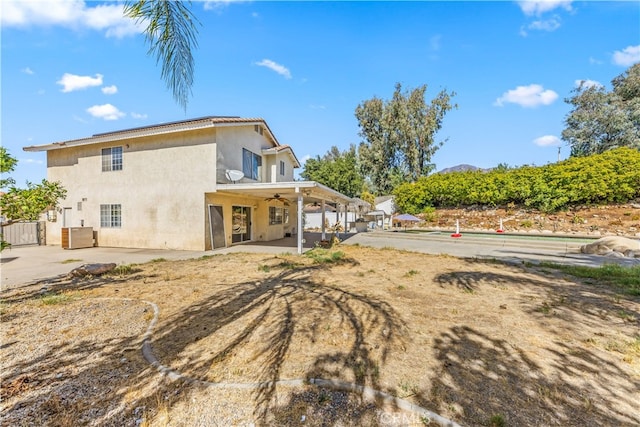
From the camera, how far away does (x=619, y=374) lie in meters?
2.87

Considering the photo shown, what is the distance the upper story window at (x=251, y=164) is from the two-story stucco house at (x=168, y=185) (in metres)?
0.06

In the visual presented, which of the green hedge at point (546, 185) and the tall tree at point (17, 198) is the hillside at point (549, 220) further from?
the tall tree at point (17, 198)

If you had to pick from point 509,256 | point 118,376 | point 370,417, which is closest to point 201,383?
point 118,376

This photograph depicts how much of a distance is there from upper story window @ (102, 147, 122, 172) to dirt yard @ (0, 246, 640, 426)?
9607 mm

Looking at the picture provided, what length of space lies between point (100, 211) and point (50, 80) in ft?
30.9

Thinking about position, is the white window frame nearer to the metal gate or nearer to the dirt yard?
the dirt yard

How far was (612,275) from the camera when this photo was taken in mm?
7281

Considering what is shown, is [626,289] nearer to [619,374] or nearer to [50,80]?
[619,374]

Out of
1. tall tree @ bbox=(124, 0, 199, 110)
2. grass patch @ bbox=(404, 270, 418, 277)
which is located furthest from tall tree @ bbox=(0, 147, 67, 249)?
grass patch @ bbox=(404, 270, 418, 277)

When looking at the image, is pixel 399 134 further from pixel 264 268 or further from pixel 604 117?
pixel 264 268

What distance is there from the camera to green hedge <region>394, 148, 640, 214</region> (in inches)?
776

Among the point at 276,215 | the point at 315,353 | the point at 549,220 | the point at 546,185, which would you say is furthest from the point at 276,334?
the point at 546,185

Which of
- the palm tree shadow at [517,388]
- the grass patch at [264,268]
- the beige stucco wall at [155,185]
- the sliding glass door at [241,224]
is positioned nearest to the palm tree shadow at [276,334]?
the palm tree shadow at [517,388]

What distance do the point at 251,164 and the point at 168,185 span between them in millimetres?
4334
